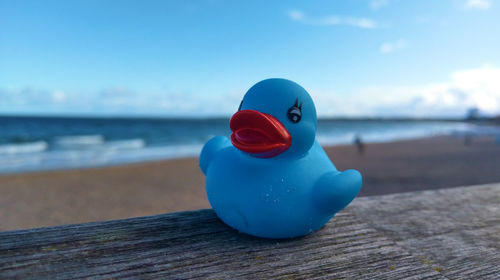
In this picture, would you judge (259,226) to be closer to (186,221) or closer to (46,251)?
(186,221)

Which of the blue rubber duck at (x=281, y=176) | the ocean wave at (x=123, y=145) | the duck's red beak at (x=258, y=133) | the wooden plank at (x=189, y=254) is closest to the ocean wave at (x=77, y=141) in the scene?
the ocean wave at (x=123, y=145)

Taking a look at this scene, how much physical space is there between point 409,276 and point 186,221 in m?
1.09

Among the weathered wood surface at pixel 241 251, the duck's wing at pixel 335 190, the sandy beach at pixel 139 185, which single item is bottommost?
the sandy beach at pixel 139 185

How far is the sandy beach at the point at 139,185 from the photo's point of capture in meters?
5.74

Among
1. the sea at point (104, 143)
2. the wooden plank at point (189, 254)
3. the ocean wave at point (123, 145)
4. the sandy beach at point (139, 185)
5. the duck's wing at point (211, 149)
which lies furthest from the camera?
the ocean wave at point (123, 145)

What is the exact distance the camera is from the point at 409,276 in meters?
1.24

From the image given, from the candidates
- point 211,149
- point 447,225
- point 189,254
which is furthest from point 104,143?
point 447,225

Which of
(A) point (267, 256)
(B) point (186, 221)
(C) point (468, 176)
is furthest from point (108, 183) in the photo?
(C) point (468, 176)

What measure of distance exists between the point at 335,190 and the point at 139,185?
7.10 metres

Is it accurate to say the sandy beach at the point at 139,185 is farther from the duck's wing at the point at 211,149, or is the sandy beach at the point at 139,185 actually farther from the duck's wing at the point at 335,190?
the duck's wing at the point at 335,190

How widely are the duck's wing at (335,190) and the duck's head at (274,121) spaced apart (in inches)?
7.2

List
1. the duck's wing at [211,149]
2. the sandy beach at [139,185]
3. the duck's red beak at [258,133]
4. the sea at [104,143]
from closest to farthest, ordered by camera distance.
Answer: the duck's red beak at [258,133] → the duck's wing at [211,149] → the sandy beach at [139,185] → the sea at [104,143]

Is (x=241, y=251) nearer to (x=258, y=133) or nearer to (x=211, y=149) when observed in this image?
(x=258, y=133)

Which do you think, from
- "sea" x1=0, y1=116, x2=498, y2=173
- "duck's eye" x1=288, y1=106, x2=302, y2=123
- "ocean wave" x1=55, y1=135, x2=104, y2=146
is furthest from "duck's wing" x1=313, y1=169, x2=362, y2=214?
"ocean wave" x1=55, y1=135, x2=104, y2=146
